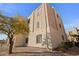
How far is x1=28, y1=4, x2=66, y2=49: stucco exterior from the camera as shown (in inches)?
136

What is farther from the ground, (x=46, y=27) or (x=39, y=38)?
(x=46, y=27)

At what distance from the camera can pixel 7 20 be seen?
11.2 ft

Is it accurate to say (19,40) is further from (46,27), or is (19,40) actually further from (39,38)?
(46,27)

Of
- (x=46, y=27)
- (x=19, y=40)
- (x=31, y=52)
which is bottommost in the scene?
(x=31, y=52)

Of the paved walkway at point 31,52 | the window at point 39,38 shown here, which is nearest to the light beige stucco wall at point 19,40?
the paved walkway at point 31,52

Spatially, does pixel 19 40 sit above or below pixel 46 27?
below

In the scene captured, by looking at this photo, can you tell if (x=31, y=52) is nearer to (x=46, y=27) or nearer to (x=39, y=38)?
(x=39, y=38)

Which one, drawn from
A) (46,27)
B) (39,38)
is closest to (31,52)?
(39,38)

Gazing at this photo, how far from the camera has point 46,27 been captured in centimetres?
346

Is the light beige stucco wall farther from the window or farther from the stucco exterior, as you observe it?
the window

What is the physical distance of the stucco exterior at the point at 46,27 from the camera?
3.45 metres

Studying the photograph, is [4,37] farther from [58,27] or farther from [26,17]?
[58,27]

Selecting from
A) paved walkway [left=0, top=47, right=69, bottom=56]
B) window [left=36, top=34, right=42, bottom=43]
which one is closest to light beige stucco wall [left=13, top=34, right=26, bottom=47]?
paved walkway [left=0, top=47, right=69, bottom=56]

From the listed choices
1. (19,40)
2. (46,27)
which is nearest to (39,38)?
(46,27)
